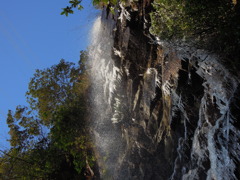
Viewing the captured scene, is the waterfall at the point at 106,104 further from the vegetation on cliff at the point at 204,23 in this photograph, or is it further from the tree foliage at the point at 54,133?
the vegetation on cliff at the point at 204,23

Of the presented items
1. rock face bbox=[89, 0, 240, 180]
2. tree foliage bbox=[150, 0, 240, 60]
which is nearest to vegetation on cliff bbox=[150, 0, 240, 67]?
tree foliage bbox=[150, 0, 240, 60]

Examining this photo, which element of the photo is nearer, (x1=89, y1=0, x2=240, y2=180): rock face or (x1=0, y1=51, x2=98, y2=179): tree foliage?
(x1=89, y1=0, x2=240, y2=180): rock face

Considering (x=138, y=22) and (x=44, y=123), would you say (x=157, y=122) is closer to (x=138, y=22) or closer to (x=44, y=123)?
(x=138, y=22)

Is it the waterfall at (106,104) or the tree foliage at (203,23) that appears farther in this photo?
the waterfall at (106,104)

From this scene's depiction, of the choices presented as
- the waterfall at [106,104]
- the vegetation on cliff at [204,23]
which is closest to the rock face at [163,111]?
the waterfall at [106,104]

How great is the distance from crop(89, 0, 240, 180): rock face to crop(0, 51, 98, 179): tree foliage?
1660 millimetres

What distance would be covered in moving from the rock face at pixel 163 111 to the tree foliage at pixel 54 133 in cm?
166

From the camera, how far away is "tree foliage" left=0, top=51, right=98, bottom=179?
722 inches

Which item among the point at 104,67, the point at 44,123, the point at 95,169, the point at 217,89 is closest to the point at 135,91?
the point at 104,67

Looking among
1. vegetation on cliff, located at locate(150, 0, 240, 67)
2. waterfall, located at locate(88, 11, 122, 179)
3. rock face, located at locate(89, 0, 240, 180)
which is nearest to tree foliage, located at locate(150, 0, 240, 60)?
Answer: vegetation on cliff, located at locate(150, 0, 240, 67)

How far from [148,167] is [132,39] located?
7.05 meters

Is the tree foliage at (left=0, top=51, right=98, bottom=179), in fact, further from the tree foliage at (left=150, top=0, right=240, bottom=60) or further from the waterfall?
the tree foliage at (left=150, top=0, right=240, bottom=60)

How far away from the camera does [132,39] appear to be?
13.1 m

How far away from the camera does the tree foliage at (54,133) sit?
60.1 feet
